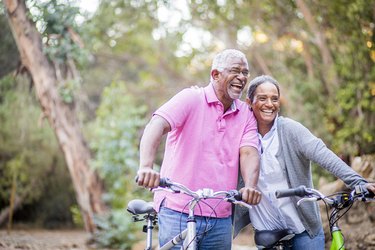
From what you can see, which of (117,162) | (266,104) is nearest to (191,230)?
(266,104)

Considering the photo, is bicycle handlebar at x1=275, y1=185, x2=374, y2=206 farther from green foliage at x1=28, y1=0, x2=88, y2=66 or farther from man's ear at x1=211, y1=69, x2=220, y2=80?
green foliage at x1=28, y1=0, x2=88, y2=66

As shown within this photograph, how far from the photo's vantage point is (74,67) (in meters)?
10.5

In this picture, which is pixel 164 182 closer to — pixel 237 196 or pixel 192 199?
pixel 192 199

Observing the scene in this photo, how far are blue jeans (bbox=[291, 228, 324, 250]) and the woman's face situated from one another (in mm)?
801

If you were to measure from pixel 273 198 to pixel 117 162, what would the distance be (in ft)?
26.6

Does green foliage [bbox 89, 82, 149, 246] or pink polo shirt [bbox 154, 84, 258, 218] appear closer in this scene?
pink polo shirt [bbox 154, 84, 258, 218]

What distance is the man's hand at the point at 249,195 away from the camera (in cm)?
345

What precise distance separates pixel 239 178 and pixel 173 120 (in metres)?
0.72

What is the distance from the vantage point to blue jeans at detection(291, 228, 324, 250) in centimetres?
390

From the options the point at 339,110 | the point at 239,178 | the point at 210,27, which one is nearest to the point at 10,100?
the point at 210,27

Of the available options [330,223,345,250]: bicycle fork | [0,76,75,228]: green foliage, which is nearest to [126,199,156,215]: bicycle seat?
[330,223,345,250]: bicycle fork

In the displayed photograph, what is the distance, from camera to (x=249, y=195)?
346cm

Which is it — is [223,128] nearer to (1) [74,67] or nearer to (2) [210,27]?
(1) [74,67]

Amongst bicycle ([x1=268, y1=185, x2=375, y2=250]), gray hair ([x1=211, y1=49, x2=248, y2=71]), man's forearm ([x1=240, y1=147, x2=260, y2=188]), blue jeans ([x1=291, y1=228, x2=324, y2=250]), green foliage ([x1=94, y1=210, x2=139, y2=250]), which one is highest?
gray hair ([x1=211, y1=49, x2=248, y2=71])
